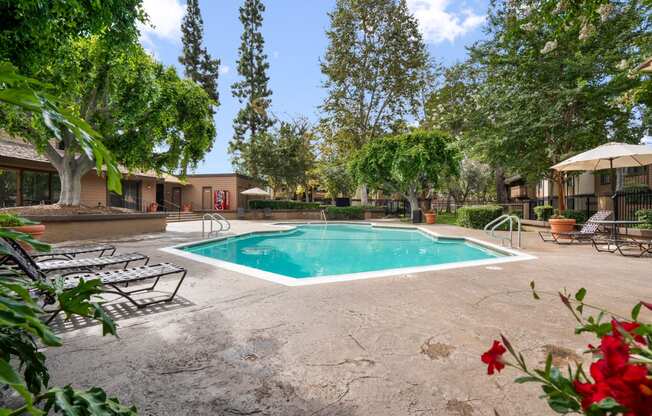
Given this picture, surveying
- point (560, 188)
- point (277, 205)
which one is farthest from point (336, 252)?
point (277, 205)

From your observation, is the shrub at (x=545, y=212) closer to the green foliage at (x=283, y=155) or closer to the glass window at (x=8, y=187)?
the green foliage at (x=283, y=155)

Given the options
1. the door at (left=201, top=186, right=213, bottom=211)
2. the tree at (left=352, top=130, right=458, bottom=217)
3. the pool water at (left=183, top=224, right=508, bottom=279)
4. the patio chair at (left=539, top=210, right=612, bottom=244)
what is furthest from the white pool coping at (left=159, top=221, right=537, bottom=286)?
the door at (left=201, top=186, right=213, bottom=211)

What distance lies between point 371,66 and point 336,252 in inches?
697

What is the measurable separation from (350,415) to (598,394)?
1587 millimetres

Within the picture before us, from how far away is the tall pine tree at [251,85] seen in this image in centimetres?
2938

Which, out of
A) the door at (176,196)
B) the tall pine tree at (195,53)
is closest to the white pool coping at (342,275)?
the door at (176,196)

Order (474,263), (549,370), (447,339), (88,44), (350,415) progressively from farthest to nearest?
1. (88,44)
2. (474,263)
3. (447,339)
4. (350,415)
5. (549,370)

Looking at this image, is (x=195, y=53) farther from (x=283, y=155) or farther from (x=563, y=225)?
(x=563, y=225)

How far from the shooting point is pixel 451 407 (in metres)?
1.94

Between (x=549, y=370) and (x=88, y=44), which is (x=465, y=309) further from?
(x=88, y=44)

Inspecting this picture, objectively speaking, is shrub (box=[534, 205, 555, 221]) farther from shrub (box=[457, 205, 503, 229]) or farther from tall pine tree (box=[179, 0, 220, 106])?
tall pine tree (box=[179, 0, 220, 106])

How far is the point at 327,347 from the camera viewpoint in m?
2.70

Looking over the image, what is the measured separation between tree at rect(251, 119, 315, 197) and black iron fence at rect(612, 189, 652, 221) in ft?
64.1

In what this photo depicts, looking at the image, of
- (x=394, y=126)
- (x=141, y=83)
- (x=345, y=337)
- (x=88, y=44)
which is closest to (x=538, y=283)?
(x=345, y=337)
